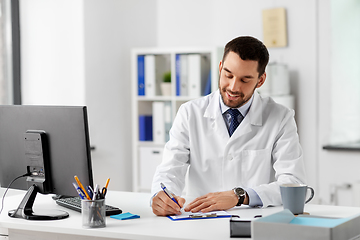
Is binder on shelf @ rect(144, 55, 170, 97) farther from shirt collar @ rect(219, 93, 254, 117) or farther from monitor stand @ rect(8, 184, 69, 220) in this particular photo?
monitor stand @ rect(8, 184, 69, 220)

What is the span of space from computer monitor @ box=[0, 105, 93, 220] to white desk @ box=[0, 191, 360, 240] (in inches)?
2.4

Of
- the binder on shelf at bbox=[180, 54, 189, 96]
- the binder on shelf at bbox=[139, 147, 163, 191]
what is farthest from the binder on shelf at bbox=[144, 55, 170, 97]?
the binder on shelf at bbox=[139, 147, 163, 191]

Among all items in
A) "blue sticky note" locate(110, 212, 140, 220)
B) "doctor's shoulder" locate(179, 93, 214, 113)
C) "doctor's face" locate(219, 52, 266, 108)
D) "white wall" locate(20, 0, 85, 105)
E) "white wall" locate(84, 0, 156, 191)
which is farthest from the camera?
"white wall" locate(84, 0, 156, 191)

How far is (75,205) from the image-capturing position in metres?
1.81

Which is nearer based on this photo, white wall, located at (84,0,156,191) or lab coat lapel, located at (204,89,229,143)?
lab coat lapel, located at (204,89,229,143)

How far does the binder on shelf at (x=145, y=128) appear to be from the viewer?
388 centimetres

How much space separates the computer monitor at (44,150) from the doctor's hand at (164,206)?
232 millimetres

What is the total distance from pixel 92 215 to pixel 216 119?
739mm

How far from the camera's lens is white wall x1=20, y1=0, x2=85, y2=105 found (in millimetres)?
3635

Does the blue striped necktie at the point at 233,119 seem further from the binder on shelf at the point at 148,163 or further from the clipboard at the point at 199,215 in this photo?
the binder on shelf at the point at 148,163

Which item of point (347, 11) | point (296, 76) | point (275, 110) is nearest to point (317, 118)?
point (296, 76)

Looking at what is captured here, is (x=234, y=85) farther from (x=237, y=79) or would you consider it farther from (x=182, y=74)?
(x=182, y=74)

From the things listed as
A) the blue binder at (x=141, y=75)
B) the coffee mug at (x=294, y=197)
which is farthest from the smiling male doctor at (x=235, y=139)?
the blue binder at (x=141, y=75)

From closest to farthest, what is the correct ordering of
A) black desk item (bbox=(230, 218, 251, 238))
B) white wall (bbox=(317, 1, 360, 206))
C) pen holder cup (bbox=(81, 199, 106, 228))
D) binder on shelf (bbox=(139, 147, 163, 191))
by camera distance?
black desk item (bbox=(230, 218, 251, 238)) → pen holder cup (bbox=(81, 199, 106, 228)) → white wall (bbox=(317, 1, 360, 206)) → binder on shelf (bbox=(139, 147, 163, 191))
